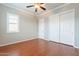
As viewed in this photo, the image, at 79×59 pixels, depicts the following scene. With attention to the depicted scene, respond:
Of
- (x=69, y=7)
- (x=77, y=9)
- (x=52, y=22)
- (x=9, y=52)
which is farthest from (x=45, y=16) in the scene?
(x=9, y=52)

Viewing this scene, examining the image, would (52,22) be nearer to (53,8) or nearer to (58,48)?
(53,8)

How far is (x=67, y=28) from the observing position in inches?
67.2

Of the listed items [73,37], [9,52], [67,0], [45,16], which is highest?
[67,0]

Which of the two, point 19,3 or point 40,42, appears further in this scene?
point 40,42

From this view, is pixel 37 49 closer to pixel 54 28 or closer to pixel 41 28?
pixel 41 28

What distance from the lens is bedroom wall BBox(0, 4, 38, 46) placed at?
160 cm

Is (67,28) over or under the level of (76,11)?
under

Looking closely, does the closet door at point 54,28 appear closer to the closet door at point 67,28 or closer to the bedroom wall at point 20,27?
the closet door at point 67,28

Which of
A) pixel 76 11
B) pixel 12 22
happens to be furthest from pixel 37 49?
pixel 76 11

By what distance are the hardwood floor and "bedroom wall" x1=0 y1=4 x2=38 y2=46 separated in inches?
4.4

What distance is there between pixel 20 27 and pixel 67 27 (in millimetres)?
952

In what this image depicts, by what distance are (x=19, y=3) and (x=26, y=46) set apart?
0.86 meters

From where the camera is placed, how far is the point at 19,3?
1.60 m

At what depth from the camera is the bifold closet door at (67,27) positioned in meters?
1.64
